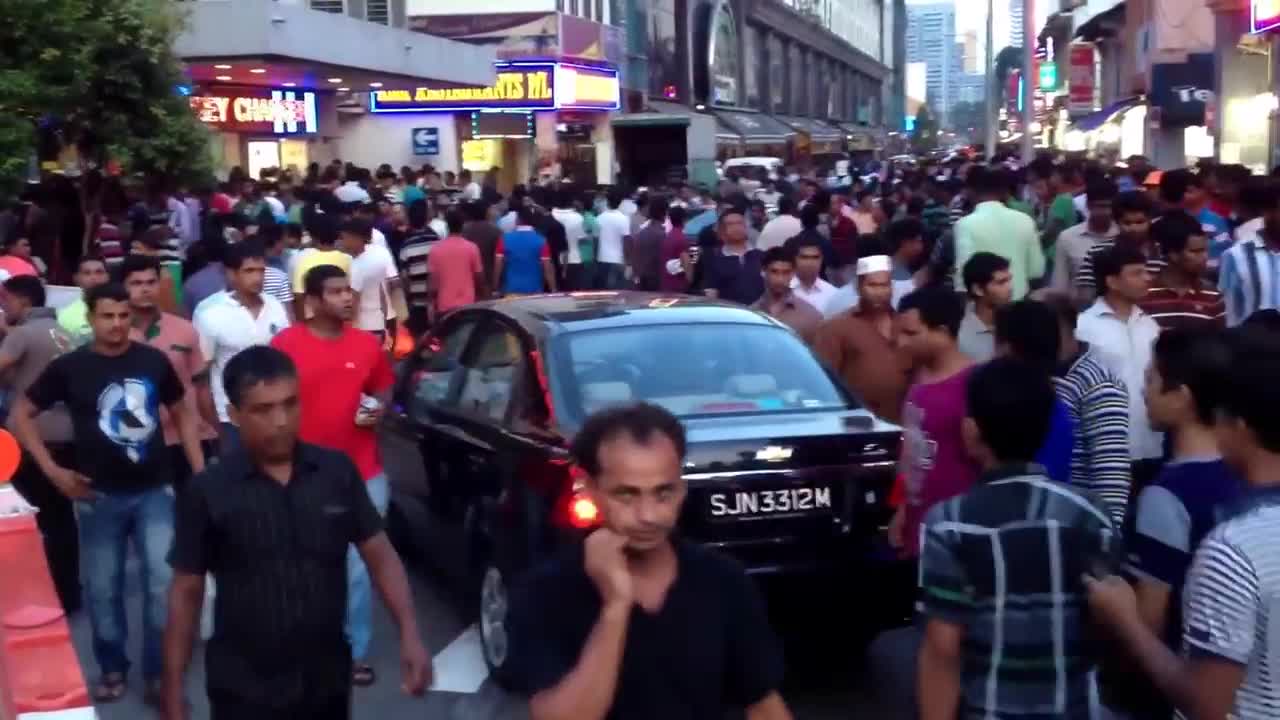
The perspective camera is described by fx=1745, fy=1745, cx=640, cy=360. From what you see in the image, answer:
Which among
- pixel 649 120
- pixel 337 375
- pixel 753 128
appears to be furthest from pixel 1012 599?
pixel 753 128

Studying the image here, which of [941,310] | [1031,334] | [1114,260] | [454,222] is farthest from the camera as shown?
[454,222]

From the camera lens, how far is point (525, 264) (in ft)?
52.0

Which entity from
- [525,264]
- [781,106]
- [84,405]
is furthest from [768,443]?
[781,106]

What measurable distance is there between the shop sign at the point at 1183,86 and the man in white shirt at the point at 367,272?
24809mm

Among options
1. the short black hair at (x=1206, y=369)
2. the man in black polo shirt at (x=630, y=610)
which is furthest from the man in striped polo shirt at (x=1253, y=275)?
the man in black polo shirt at (x=630, y=610)

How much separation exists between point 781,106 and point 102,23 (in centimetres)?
7254

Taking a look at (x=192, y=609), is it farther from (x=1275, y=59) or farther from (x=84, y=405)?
(x=1275, y=59)

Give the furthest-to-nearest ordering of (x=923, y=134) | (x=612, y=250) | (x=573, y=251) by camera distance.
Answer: (x=923, y=134) → (x=573, y=251) → (x=612, y=250)

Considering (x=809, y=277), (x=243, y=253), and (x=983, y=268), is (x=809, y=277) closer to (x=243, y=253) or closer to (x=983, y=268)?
(x=983, y=268)

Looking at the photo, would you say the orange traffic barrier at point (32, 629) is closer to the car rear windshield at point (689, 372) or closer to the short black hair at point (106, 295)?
the short black hair at point (106, 295)

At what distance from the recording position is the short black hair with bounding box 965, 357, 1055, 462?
3910 mm

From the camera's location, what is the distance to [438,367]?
8273mm

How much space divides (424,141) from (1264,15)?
18538 millimetres

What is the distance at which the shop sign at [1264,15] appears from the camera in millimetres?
19819
